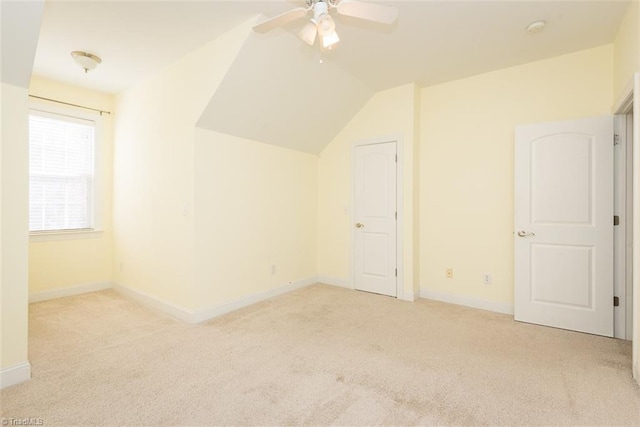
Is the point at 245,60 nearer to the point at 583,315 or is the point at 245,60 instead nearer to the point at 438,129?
the point at 438,129

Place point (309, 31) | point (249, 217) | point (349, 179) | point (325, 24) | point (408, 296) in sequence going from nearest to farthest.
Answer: point (325, 24), point (309, 31), point (249, 217), point (408, 296), point (349, 179)

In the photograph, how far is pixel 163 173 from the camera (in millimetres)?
3475

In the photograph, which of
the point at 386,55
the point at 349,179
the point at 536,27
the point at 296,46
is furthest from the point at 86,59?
the point at 536,27

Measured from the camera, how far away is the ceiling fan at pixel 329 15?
1842 millimetres

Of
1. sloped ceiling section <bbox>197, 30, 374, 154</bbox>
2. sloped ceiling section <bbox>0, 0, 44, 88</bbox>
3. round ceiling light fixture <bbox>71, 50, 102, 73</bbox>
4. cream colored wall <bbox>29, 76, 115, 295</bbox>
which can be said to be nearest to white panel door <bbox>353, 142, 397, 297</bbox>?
sloped ceiling section <bbox>197, 30, 374, 154</bbox>

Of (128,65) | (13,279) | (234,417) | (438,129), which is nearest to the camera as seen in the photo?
(234,417)

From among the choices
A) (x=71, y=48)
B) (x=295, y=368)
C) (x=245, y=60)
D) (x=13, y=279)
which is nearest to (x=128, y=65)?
(x=71, y=48)

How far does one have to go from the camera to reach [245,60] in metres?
2.82

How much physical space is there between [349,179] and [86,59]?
331cm

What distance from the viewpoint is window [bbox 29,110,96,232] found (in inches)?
146

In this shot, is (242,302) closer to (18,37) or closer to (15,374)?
(15,374)

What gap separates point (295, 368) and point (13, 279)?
1986mm

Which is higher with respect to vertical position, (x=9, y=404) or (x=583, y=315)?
(x=583, y=315)

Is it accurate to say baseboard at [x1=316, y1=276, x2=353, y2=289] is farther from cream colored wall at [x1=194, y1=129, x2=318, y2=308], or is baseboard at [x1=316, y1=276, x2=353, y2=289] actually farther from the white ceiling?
the white ceiling
